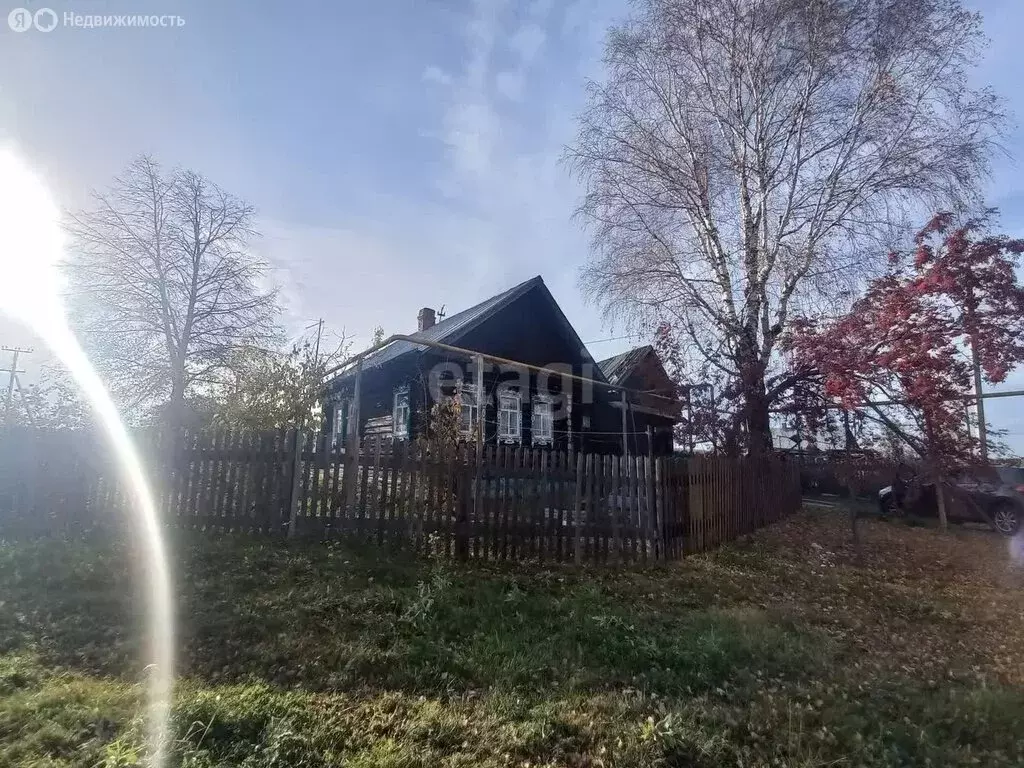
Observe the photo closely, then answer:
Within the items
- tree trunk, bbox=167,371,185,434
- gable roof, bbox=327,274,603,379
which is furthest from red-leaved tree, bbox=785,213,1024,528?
tree trunk, bbox=167,371,185,434

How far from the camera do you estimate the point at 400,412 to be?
17.4 m

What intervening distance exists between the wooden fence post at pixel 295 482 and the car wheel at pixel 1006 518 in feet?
46.4

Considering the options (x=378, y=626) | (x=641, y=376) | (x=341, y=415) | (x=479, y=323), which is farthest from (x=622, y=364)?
(x=378, y=626)

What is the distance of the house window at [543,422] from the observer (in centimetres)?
1761

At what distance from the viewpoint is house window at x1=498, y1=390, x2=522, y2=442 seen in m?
16.6

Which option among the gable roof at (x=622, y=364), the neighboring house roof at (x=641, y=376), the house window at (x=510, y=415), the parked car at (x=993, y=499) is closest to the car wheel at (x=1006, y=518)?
the parked car at (x=993, y=499)

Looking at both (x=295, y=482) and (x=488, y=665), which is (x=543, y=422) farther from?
(x=488, y=665)

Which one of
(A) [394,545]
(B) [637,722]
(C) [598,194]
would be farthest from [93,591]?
(C) [598,194]

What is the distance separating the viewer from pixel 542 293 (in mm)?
17203

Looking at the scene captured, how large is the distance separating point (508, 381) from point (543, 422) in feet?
7.23

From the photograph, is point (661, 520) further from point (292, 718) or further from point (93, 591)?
point (93, 591)

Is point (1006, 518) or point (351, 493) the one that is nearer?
point (351, 493)

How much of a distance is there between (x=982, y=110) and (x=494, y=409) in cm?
1333

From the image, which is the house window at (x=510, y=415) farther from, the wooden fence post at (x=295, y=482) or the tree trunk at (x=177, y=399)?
the wooden fence post at (x=295, y=482)
